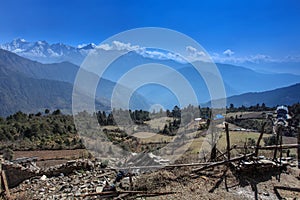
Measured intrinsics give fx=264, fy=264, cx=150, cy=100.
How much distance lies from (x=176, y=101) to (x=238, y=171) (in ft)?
13.9

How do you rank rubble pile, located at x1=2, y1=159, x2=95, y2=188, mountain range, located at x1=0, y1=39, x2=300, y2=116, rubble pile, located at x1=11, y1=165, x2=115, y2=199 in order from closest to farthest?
rubble pile, located at x1=11, y1=165, x2=115, y2=199, rubble pile, located at x1=2, y1=159, x2=95, y2=188, mountain range, located at x1=0, y1=39, x2=300, y2=116

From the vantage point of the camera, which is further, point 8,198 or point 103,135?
point 103,135

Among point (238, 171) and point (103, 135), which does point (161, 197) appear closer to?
point (238, 171)

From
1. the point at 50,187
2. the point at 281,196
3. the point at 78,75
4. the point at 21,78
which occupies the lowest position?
the point at 50,187

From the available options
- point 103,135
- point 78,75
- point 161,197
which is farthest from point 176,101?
point 103,135

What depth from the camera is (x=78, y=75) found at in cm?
1072

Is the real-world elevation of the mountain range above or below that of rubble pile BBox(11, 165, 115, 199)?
above

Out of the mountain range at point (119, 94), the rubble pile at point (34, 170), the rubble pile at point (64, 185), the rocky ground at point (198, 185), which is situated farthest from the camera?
the mountain range at point (119, 94)

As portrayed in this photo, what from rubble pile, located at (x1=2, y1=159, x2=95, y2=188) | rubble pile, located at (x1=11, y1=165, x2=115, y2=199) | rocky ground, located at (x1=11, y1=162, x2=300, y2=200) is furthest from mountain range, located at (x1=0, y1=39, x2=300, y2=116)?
rocky ground, located at (x1=11, y1=162, x2=300, y2=200)

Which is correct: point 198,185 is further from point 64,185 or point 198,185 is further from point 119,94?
point 119,94

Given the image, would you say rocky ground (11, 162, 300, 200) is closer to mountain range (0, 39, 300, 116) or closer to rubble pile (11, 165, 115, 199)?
rubble pile (11, 165, 115, 199)

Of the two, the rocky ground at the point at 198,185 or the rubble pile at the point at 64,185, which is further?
the rubble pile at the point at 64,185

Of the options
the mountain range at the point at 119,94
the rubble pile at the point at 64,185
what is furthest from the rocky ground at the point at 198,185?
the mountain range at the point at 119,94

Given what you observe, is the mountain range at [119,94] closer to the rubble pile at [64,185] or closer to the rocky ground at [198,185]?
the rubble pile at [64,185]
